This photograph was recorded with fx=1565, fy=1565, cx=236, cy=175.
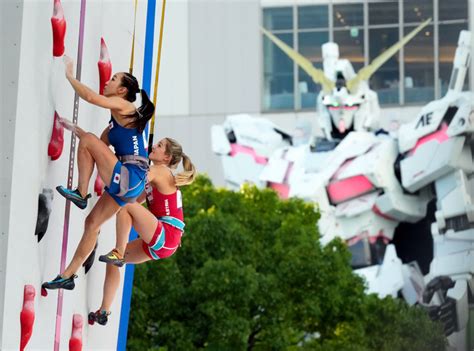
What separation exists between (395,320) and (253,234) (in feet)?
8.90

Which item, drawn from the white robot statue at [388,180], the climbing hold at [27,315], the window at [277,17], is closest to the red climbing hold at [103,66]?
the climbing hold at [27,315]

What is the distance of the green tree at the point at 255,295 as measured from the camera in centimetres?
2309

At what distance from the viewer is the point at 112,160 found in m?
7.79

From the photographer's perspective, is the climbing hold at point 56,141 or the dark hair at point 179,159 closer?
the climbing hold at point 56,141

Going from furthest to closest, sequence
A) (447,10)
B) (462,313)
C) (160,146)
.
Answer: (447,10) < (462,313) < (160,146)

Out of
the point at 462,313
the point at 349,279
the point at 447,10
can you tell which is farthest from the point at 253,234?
the point at 447,10

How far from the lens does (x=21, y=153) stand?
7.48 metres

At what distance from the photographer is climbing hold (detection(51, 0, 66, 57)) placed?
7.80 m

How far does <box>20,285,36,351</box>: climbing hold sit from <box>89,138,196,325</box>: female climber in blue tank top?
1.69 ft

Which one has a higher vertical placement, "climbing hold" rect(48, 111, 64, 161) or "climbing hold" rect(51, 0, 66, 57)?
"climbing hold" rect(51, 0, 66, 57)

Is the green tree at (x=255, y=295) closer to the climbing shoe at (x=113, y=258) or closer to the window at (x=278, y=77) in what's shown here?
the climbing shoe at (x=113, y=258)

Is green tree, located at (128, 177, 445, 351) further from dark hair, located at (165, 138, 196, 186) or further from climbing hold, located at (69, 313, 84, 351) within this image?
dark hair, located at (165, 138, 196, 186)

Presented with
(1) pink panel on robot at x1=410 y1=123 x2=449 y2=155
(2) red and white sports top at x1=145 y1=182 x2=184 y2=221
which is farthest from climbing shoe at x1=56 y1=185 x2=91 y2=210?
(1) pink panel on robot at x1=410 y1=123 x2=449 y2=155

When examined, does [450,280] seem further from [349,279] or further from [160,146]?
[160,146]
